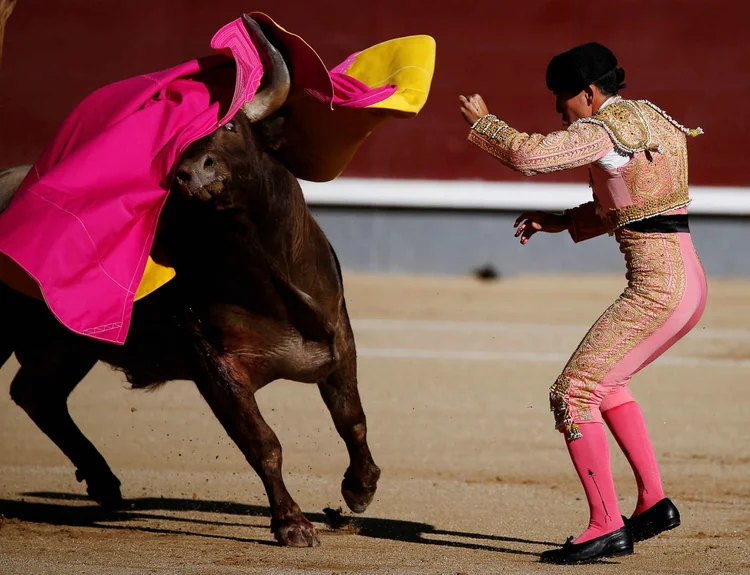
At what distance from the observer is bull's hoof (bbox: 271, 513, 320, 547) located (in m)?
3.04

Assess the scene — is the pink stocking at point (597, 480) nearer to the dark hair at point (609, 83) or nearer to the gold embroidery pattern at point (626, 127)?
the gold embroidery pattern at point (626, 127)

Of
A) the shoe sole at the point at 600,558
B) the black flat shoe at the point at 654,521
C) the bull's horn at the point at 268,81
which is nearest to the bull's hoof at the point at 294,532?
the shoe sole at the point at 600,558

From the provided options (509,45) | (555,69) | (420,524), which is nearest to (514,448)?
(420,524)

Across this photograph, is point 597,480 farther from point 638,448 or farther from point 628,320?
point 628,320

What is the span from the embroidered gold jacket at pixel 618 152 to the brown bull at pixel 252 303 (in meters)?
0.57

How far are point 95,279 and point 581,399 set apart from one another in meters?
1.12

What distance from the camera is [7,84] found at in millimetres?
8656

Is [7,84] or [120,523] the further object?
[7,84]

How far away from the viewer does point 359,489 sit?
3.44m

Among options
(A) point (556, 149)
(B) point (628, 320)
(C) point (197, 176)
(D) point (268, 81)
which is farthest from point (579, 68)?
(C) point (197, 176)

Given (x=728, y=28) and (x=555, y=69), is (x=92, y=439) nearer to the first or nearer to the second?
(x=555, y=69)

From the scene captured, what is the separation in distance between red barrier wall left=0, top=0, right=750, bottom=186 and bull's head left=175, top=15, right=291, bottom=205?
561 centimetres

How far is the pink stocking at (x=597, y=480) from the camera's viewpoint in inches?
111

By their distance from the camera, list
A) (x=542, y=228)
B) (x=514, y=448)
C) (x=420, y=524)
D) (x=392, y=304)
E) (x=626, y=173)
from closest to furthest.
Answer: (x=626, y=173) → (x=542, y=228) → (x=420, y=524) → (x=514, y=448) → (x=392, y=304)
